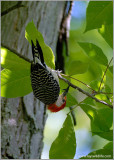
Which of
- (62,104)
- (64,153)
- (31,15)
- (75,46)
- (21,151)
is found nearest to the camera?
(64,153)

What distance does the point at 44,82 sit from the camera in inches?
68.3

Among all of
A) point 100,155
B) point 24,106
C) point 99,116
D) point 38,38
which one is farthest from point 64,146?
point 24,106

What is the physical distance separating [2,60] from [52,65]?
285mm

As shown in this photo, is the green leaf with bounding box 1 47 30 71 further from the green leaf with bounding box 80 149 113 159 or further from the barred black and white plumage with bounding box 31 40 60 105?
the green leaf with bounding box 80 149 113 159

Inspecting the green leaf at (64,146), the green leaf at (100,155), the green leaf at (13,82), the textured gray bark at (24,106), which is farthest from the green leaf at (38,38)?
the textured gray bark at (24,106)

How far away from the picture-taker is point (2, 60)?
1396 mm

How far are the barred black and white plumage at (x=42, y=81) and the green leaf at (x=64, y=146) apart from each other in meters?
0.37

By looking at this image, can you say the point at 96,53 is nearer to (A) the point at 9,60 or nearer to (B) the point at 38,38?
(B) the point at 38,38

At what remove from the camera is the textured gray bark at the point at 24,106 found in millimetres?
2174

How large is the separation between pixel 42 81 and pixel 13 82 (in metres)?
0.24

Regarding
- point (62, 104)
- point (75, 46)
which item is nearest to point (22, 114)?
point (62, 104)

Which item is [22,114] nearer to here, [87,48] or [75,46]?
[87,48]

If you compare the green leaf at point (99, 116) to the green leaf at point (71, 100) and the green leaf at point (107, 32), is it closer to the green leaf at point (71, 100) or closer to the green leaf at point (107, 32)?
the green leaf at point (71, 100)

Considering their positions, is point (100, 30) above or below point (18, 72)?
above
